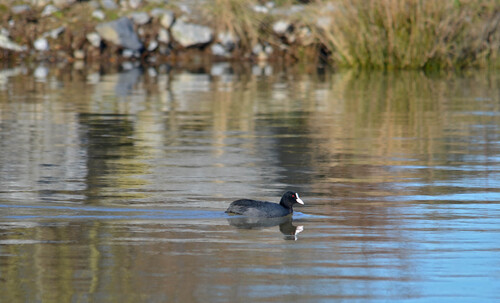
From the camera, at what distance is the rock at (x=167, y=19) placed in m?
29.6

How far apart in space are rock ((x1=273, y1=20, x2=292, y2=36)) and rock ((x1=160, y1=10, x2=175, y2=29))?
2792 millimetres

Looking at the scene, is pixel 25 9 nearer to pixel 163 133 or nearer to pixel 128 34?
pixel 128 34

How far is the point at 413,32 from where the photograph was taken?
23.7 metres

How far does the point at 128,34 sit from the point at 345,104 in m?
13.4

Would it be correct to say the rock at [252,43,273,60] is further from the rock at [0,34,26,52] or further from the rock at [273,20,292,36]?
the rock at [0,34,26,52]

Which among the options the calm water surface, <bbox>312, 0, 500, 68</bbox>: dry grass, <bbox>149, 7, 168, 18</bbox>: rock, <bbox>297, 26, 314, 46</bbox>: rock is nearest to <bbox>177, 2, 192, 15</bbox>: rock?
<bbox>149, 7, 168, 18</bbox>: rock

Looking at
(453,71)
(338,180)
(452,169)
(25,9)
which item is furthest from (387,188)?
(25,9)

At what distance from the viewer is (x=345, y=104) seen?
16734 mm

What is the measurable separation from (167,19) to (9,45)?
14.0ft

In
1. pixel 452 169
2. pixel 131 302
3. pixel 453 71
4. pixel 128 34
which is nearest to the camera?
pixel 131 302

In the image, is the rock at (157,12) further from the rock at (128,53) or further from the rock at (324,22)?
the rock at (324,22)

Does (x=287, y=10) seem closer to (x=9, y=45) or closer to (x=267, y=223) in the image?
(x=9, y=45)

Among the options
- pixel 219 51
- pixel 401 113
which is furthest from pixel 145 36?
pixel 401 113

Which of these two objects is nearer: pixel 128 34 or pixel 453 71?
pixel 453 71
